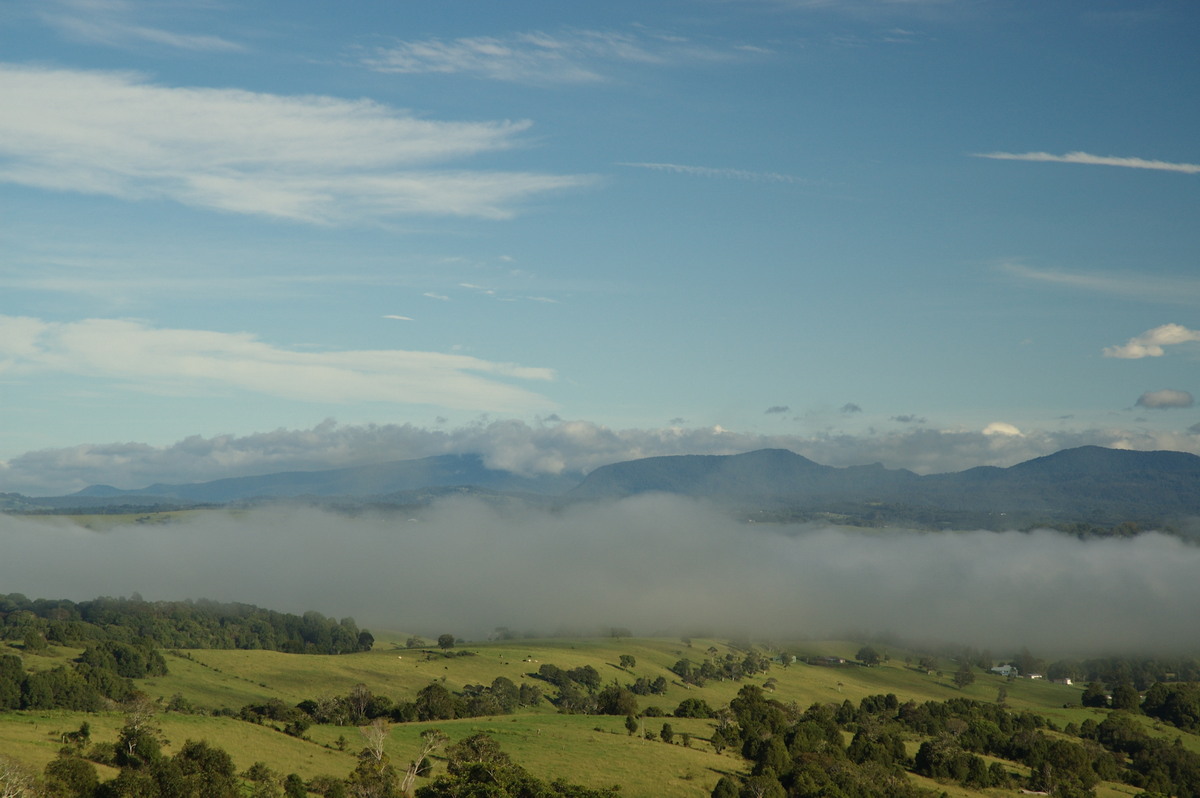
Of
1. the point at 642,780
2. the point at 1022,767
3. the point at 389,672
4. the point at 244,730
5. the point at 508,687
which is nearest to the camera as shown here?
the point at 642,780

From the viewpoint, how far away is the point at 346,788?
72.3m

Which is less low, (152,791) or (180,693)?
(152,791)

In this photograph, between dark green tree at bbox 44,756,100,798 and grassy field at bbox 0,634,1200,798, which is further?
grassy field at bbox 0,634,1200,798

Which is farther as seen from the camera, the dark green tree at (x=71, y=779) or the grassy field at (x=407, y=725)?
the grassy field at (x=407, y=725)

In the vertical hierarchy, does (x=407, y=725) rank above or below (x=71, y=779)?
below

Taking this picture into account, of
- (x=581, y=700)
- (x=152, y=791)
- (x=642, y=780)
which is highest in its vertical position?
(x=152, y=791)

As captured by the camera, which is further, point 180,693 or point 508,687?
point 508,687

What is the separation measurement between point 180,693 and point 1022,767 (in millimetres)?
117923

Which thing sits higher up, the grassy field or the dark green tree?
the dark green tree

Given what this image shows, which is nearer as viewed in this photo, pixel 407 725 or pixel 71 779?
pixel 71 779

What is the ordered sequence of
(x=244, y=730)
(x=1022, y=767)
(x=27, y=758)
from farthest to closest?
1. (x=1022, y=767)
2. (x=244, y=730)
3. (x=27, y=758)

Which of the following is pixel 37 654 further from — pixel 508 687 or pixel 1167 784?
pixel 1167 784

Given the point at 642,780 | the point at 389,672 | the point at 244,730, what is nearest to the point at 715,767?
the point at 642,780

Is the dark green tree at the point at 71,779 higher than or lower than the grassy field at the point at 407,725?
higher
